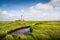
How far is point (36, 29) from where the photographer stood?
23.5 ft

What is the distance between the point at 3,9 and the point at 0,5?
7.4 inches

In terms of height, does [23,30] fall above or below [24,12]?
below

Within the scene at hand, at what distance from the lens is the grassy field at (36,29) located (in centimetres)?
692

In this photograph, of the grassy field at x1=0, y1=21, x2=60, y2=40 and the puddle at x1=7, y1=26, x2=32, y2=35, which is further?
the puddle at x1=7, y1=26, x2=32, y2=35

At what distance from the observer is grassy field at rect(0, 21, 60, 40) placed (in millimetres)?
6922

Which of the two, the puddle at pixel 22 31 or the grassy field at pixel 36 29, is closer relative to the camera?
the grassy field at pixel 36 29

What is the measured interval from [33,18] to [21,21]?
1.53 feet

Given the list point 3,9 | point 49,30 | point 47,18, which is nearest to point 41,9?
point 47,18

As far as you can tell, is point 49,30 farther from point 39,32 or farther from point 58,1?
point 58,1

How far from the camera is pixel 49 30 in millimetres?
7039

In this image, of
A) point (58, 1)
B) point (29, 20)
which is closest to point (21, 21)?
point (29, 20)

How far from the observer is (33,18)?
733 centimetres

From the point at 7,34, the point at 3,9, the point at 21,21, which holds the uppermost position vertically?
the point at 3,9

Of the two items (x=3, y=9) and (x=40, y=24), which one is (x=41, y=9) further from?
(x=3, y=9)
